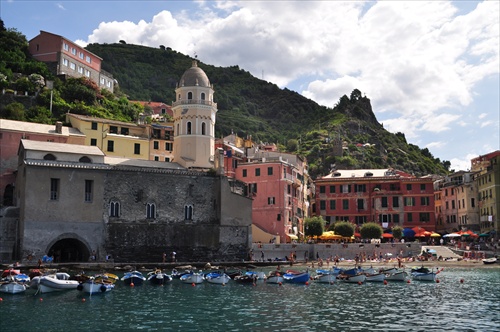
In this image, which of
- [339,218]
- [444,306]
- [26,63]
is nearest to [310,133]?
[339,218]

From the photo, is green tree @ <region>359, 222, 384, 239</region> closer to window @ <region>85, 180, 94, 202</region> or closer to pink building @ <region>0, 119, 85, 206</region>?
window @ <region>85, 180, 94, 202</region>

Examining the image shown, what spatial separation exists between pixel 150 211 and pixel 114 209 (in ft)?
12.8

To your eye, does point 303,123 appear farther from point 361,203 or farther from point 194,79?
point 194,79

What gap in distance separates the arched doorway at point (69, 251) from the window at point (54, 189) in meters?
4.67

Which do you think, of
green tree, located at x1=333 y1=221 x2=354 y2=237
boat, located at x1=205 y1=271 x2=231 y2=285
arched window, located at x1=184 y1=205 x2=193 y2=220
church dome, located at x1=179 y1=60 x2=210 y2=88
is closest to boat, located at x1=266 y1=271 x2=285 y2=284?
boat, located at x1=205 y1=271 x2=231 y2=285

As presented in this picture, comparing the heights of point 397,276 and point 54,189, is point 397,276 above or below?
below

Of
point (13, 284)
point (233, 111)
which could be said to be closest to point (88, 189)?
point (13, 284)

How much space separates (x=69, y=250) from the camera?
190 ft

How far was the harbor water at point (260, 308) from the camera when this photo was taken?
27.2 metres

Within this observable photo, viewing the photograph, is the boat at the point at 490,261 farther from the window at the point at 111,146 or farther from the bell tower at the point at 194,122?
the window at the point at 111,146

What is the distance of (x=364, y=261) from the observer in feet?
217

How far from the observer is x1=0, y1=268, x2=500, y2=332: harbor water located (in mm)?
27203

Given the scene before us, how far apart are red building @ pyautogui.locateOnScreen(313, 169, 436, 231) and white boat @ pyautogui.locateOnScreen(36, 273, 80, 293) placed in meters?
51.1

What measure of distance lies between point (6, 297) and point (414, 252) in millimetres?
49846
